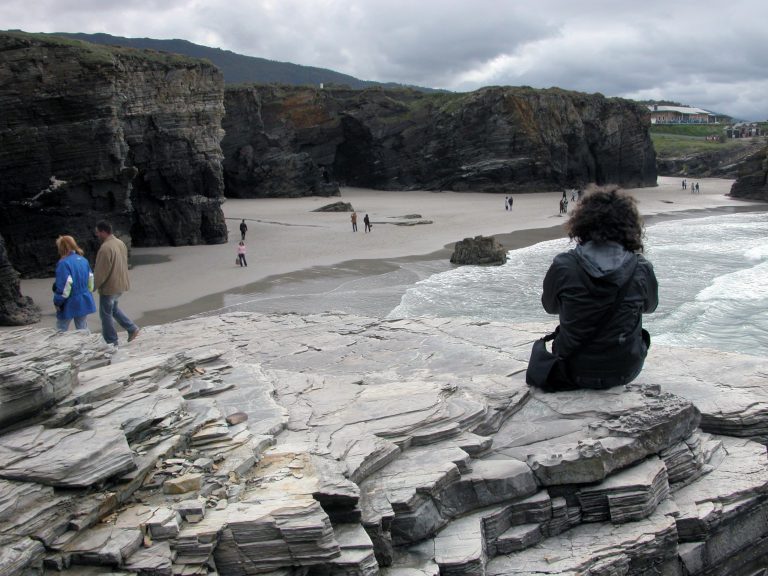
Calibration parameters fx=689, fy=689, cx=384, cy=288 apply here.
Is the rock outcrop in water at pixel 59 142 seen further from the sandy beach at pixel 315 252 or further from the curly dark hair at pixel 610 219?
the curly dark hair at pixel 610 219

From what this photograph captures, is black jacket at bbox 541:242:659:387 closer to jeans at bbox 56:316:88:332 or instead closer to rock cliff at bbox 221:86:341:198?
jeans at bbox 56:316:88:332

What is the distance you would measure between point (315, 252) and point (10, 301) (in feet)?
41.0

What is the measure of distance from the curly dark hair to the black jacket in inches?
3.0

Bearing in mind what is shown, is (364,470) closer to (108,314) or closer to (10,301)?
(108,314)

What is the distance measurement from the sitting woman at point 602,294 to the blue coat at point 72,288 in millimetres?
5643

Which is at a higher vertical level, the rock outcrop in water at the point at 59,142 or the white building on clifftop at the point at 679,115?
the white building on clifftop at the point at 679,115

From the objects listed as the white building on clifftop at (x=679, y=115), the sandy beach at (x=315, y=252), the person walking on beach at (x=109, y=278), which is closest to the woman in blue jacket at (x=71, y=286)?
the person walking on beach at (x=109, y=278)

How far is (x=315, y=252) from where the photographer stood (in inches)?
1024

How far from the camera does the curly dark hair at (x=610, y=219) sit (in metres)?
5.17

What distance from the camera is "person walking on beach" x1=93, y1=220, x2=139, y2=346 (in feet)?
26.9

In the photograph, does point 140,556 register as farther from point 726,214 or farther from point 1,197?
point 726,214

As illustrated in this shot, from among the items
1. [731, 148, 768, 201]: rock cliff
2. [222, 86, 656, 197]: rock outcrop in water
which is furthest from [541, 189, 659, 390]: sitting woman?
[731, 148, 768, 201]: rock cliff

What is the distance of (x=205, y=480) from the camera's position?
3.99 metres

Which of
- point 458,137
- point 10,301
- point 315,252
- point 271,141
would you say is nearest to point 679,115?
point 458,137
